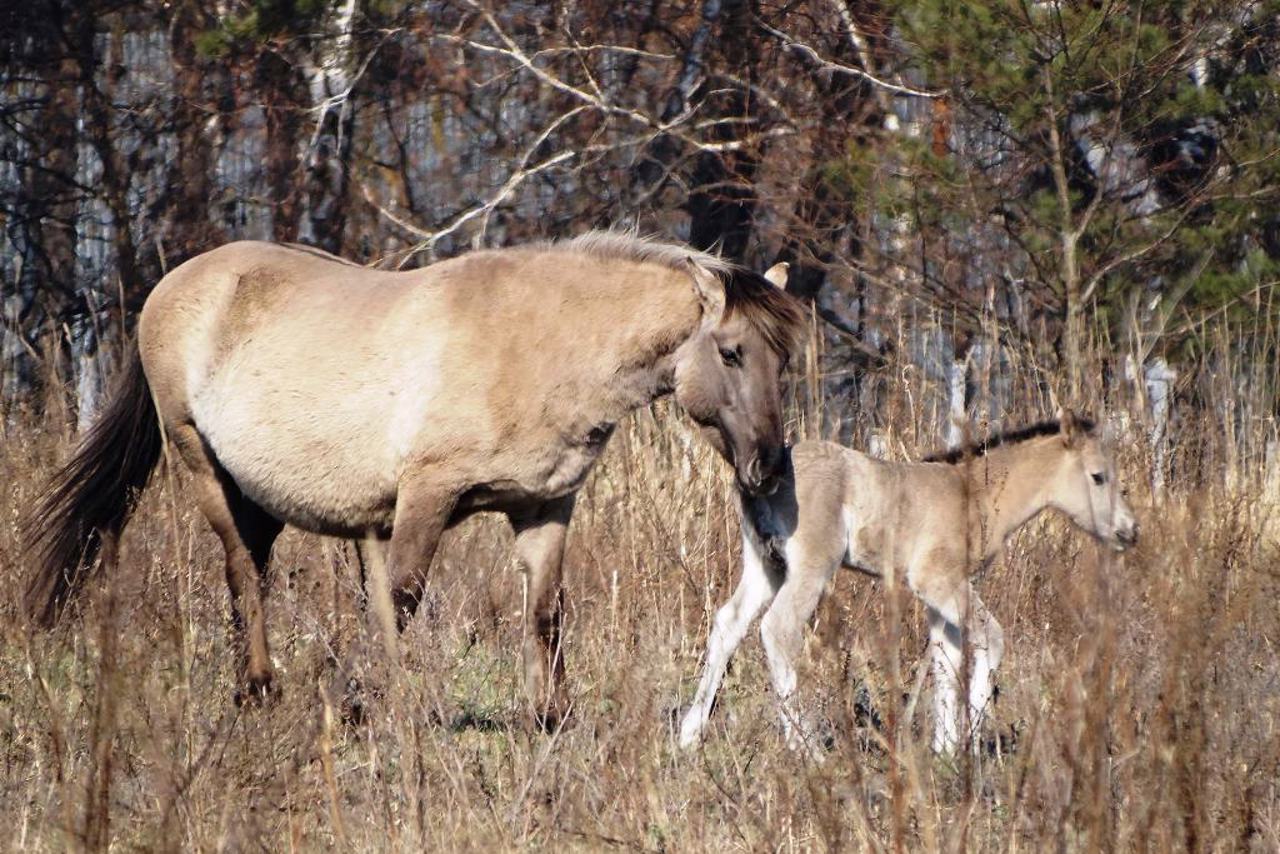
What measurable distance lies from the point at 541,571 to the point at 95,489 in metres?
2.19

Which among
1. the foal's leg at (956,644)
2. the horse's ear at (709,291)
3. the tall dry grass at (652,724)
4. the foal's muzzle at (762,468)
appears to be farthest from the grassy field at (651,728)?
the horse's ear at (709,291)

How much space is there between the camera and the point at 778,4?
15109 mm

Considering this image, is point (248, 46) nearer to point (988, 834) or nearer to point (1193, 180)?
point (1193, 180)

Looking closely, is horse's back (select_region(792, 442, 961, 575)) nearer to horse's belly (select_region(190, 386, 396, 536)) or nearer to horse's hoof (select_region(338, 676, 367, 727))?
horse's belly (select_region(190, 386, 396, 536))

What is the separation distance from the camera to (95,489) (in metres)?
7.36

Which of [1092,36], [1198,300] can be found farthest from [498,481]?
[1198,300]

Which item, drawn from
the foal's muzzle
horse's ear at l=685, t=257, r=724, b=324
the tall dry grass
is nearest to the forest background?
the tall dry grass

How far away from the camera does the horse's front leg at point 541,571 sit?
6.34 meters

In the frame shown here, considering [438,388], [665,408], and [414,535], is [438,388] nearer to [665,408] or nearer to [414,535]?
[414,535]

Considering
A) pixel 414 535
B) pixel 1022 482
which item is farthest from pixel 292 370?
pixel 1022 482

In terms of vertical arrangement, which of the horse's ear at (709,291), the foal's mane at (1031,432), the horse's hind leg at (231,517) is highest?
the horse's ear at (709,291)

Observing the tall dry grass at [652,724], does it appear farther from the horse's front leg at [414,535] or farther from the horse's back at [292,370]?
the horse's back at [292,370]

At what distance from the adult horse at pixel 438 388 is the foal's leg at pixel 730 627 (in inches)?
19.6

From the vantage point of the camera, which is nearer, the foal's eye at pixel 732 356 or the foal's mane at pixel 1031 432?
the foal's eye at pixel 732 356
